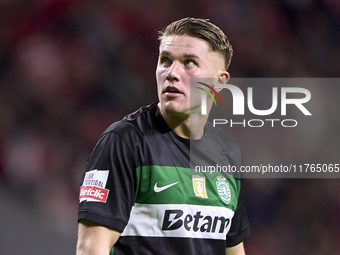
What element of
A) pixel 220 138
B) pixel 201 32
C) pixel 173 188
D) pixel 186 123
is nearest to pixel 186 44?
pixel 201 32

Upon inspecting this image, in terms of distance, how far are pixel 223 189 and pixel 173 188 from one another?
0.32 metres

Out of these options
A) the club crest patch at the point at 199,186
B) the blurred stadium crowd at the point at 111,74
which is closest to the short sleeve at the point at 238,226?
the club crest patch at the point at 199,186

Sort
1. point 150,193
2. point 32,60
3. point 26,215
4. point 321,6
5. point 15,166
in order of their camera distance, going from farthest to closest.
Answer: point 321,6 → point 32,60 → point 15,166 → point 26,215 → point 150,193

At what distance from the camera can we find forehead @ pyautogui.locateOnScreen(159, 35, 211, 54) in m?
2.48

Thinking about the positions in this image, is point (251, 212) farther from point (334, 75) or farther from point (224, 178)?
point (224, 178)

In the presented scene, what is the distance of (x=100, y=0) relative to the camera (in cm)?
516

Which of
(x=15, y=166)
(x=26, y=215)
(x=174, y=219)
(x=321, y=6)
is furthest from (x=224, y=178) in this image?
(x=321, y=6)

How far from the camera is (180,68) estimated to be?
97.0 inches

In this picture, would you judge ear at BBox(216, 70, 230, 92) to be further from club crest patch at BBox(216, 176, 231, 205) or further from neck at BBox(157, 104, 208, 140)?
club crest patch at BBox(216, 176, 231, 205)

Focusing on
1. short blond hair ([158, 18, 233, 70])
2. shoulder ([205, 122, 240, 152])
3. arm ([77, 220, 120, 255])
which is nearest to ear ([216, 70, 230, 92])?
short blond hair ([158, 18, 233, 70])

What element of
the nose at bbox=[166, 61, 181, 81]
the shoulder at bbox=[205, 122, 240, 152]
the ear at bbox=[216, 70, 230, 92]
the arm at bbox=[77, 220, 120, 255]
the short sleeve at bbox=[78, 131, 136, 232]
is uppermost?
the ear at bbox=[216, 70, 230, 92]

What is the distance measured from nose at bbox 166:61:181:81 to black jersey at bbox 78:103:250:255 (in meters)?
0.21

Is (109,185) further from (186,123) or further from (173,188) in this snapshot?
(186,123)

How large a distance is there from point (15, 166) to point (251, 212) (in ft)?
7.21
